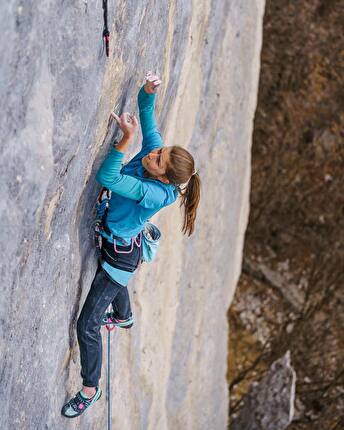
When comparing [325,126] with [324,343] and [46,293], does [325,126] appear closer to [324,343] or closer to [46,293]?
[324,343]

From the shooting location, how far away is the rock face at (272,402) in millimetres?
7098

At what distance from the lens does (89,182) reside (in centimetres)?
249

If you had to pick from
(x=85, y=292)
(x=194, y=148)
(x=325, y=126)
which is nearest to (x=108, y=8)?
(x=85, y=292)

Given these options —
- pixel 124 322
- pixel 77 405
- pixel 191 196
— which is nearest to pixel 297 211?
pixel 124 322

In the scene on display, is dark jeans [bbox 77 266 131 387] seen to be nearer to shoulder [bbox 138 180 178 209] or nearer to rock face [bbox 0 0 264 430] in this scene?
rock face [bbox 0 0 264 430]

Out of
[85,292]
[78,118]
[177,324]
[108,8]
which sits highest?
[108,8]

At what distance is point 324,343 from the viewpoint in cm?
830

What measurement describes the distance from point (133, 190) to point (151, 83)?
0.46 metres

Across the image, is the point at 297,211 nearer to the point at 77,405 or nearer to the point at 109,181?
the point at 77,405

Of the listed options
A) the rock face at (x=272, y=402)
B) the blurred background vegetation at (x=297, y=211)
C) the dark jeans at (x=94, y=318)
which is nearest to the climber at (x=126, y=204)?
the dark jeans at (x=94, y=318)

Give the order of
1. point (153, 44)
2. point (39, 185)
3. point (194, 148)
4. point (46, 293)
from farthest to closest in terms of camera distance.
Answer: point (194, 148) → point (153, 44) → point (46, 293) → point (39, 185)

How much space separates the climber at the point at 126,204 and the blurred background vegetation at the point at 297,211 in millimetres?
5588

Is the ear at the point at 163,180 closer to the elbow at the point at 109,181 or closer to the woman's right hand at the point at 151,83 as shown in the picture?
the elbow at the point at 109,181

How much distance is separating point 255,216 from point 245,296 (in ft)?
3.42
